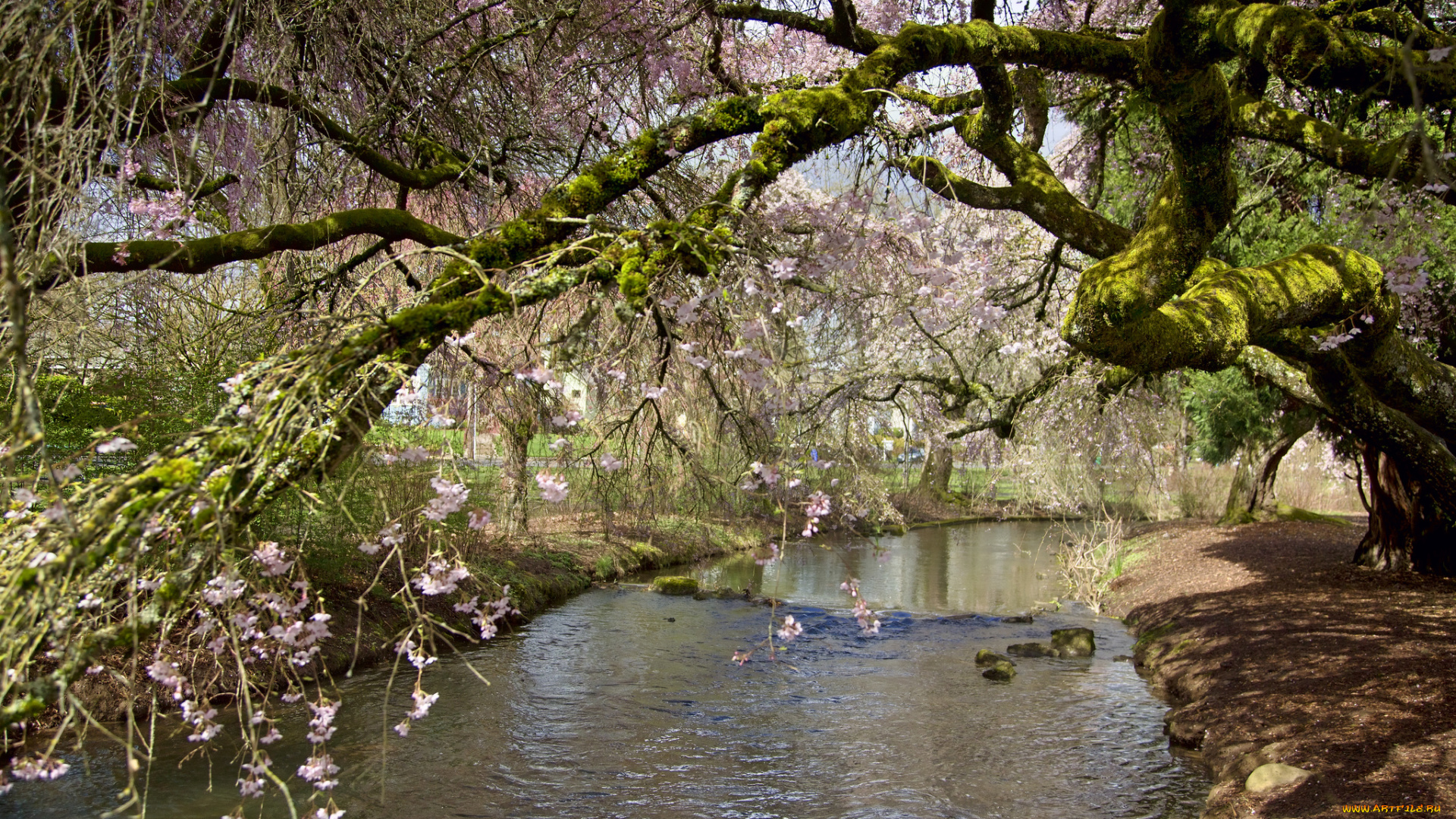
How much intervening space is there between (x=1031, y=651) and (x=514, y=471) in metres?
5.60

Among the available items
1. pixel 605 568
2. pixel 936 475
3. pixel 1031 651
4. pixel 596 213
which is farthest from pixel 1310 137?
pixel 936 475

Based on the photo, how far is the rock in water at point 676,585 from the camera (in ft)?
40.0

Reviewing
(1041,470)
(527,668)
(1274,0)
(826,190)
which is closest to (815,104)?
(826,190)

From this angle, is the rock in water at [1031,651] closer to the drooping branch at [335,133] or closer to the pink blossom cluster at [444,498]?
the drooping branch at [335,133]

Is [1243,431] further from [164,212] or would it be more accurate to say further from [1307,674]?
[164,212]

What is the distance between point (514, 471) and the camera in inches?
307

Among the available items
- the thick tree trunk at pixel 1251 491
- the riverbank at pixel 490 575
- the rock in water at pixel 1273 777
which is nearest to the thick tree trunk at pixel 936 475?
the thick tree trunk at pixel 1251 491

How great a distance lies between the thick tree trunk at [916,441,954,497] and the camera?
23.9 meters

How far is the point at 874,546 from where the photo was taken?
17.1 feet

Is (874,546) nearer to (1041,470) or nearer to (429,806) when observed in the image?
(429,806)

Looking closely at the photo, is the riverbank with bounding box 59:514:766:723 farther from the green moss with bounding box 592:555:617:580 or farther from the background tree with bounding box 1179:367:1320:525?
the background tree with bounding box 1179:367:1320:525

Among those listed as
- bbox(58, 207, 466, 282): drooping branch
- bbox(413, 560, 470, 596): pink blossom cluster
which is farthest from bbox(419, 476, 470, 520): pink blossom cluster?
bbox(58, 207, 466, 282): drooping branch

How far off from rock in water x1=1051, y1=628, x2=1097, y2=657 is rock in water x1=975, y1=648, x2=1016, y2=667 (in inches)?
28.9

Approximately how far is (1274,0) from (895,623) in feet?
24.3
